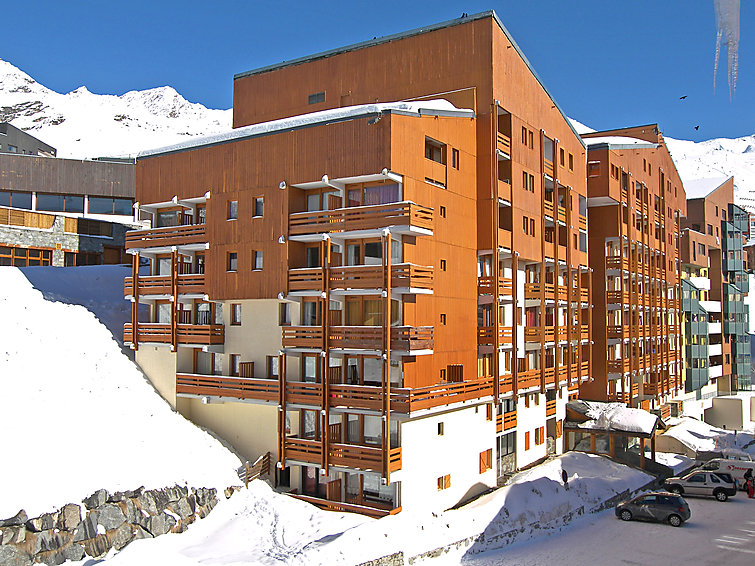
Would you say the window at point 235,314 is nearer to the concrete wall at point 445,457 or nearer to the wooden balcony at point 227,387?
the wooden balcony at point 227,387

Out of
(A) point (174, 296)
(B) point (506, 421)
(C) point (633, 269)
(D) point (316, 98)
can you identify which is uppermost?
(D) point (316, 98)

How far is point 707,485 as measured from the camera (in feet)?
127

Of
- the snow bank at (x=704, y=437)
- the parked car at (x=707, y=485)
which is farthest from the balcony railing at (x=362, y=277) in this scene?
the snow bank at (x=704, y=437)

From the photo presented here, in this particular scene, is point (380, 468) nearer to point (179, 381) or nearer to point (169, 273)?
point (179, 381)

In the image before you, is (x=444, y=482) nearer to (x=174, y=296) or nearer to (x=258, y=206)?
(x=258, y=206)

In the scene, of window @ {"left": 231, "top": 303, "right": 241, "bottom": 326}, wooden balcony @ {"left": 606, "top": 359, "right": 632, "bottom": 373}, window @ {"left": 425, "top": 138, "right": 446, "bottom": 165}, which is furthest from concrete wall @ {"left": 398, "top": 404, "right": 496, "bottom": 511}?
wooden balcony @ {"left": 606, "top": 359, "right": 632, "bottom": 373}

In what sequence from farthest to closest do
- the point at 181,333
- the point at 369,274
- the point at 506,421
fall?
the point at 506,421
the point at 181,333
the point at 369,274

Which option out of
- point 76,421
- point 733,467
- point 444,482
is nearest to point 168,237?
point 76,421

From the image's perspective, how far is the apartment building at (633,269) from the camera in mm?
50000

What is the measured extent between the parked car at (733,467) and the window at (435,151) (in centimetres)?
2745

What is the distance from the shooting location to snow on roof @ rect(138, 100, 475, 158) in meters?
28.3

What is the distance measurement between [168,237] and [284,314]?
8.05 metres

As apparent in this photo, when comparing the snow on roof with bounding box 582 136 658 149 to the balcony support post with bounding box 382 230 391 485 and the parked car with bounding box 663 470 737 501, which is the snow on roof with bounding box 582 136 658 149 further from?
the balcony support post with bounding box 382 230 391 485

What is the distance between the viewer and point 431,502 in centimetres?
2911
